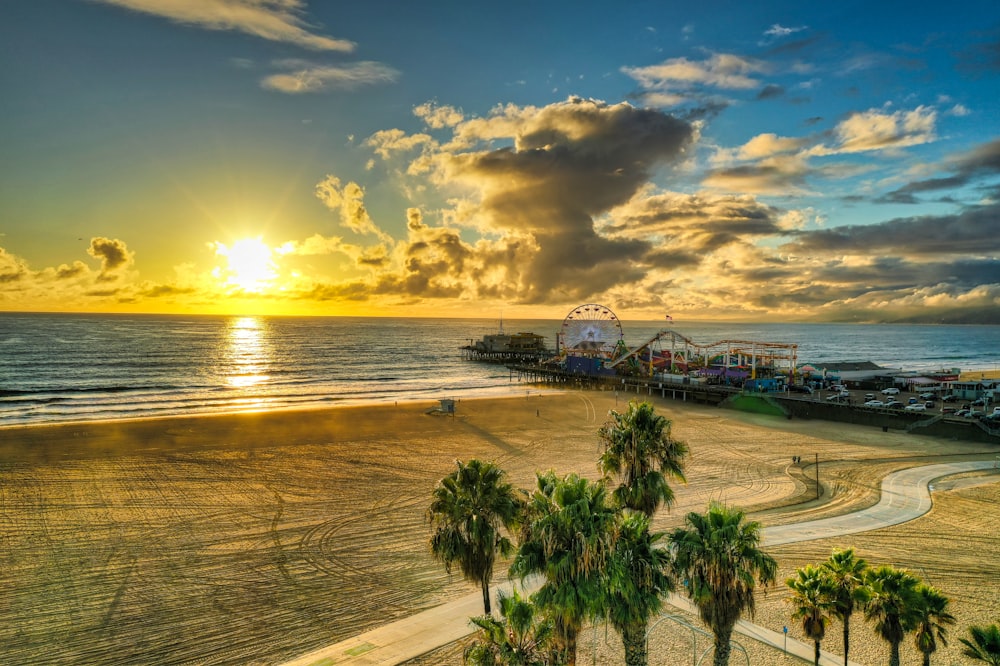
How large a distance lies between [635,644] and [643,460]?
6.10 m

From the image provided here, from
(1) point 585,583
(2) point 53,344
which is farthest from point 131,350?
(1) point 585,583

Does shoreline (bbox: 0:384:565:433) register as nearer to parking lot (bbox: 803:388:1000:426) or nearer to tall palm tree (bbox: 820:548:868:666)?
parking lot (bbox: 803:388:1000:426)

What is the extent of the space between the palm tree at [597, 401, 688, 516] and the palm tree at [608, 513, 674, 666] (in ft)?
15.6

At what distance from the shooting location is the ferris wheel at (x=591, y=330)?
10850 centimetres

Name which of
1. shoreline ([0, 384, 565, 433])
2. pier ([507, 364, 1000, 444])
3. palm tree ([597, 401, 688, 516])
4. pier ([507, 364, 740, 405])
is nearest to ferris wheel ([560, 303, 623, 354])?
pier ([507, 364, 740, 405])

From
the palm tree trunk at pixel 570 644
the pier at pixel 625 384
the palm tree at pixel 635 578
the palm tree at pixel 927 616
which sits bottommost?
the pier at pixel 625 384

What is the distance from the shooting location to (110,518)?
27875mm

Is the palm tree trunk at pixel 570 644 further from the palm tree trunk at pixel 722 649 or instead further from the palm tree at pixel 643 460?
the palm tree at pixel 643 460

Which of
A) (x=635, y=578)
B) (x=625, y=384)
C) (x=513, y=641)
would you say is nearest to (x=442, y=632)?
(x=513, y=641)

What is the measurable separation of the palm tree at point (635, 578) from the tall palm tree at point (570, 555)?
0.33 meters

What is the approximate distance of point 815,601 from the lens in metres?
14.4

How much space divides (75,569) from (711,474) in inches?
1380

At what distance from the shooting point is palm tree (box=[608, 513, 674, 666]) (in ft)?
40.6

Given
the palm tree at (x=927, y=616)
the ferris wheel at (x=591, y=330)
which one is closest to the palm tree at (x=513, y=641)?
the palm tree at (x=927, y=616)
